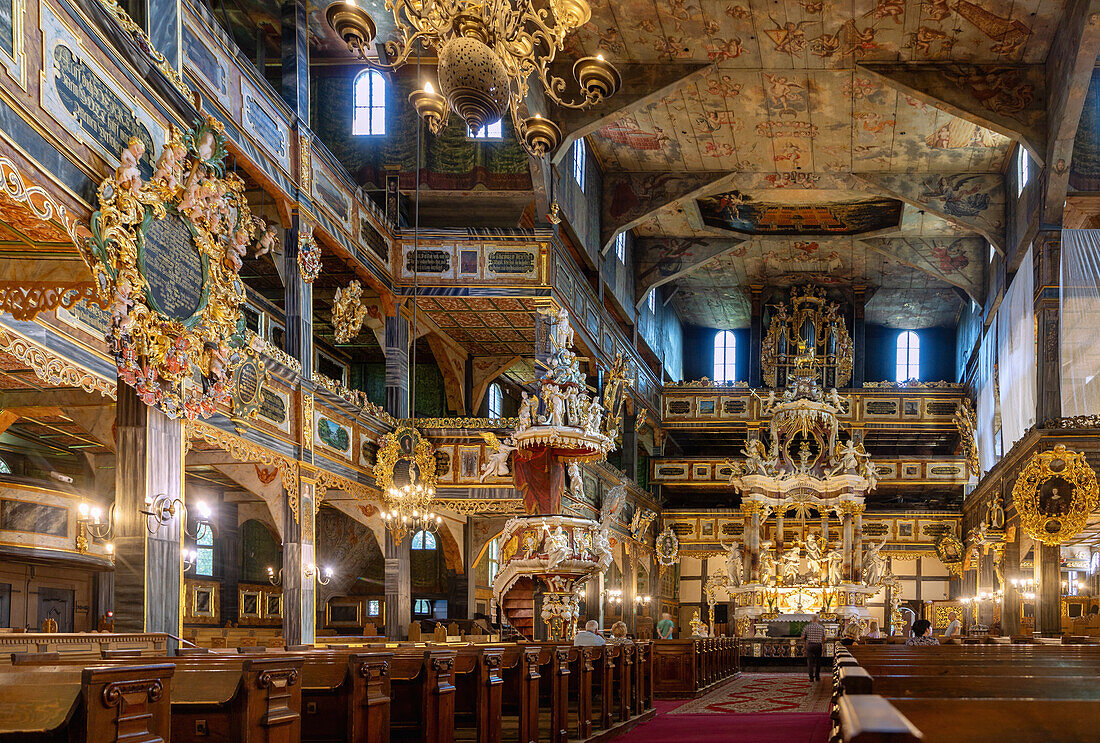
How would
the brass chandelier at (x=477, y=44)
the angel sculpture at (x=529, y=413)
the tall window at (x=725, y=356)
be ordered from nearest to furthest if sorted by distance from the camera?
the brass chandelier at (x=477, y=44), the angel sculpture at (x=529, y=413), the tall window at (x=725, y=356)

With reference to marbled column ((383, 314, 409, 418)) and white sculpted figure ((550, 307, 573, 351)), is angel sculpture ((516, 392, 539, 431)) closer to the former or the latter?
white sculpted figure ((550, 307, 573, 351))

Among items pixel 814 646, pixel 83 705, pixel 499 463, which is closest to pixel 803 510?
pixel 814 646

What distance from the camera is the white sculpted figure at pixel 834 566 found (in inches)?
1076

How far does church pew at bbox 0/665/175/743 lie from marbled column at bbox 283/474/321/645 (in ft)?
32.7

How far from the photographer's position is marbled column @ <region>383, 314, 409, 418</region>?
18.6 m

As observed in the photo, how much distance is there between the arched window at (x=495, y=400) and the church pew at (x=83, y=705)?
21885 millimetres

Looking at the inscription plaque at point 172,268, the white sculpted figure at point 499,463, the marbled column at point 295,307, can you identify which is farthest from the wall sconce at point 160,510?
the white sculpted figure at point 499,463

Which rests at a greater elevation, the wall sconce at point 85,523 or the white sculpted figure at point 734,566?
the wall sconce at point 85,523

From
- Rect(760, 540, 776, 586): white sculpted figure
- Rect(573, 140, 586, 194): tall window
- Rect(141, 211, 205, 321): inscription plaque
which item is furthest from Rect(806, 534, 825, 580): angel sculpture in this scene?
Rect(141, 211, 205, 321): inscription plaque

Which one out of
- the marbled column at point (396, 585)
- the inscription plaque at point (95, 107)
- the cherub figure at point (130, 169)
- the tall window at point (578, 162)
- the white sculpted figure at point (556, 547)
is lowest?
the marbled column at point (396, 585)

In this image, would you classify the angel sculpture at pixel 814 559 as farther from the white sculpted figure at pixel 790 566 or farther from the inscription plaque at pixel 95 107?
the inscription plaque at pixel 95 107

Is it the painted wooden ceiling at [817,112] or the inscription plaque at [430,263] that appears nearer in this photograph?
the painted wooden ceiling at [817,112]

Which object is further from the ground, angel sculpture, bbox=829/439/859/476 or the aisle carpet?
angel sculpture, bbox=829/439/859/476

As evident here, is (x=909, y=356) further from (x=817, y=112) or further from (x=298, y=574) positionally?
(x=298, y=574)
